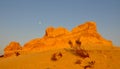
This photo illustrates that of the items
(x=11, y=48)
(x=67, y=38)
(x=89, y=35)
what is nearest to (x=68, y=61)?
(x=89, y=35)

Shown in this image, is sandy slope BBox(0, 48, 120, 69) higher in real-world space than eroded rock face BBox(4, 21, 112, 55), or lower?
lower

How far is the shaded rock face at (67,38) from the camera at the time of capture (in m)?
31.6

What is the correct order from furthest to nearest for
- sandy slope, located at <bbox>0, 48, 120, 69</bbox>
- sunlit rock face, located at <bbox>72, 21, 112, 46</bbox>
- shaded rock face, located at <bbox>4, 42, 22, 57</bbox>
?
shaded rock face, located at <bbox>4, 42, 22, 57</bbox>, sunlit rock face, located at <bbox>72, 21, 112, 46</bbox>, sandy slope, located at <bbox>0, 48, 120, 69</bbox>

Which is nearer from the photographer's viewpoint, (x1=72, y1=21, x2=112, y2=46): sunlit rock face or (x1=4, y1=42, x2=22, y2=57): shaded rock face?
(x1=72, y1=21, x2=112, y2=46): sunlit rock face

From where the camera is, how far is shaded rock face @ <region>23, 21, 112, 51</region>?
104 ft

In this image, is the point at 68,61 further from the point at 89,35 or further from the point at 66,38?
the point at 66,38

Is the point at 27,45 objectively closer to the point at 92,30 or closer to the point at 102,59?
the point at 92,30

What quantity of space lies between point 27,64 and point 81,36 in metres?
9.49

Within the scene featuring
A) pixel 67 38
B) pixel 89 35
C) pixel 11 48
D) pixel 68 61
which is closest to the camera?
pixel 68 61

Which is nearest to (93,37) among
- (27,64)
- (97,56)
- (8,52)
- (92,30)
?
(92,30)

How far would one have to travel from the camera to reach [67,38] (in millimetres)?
32969

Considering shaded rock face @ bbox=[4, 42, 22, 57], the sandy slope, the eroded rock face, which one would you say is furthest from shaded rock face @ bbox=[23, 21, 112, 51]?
the sandy slope

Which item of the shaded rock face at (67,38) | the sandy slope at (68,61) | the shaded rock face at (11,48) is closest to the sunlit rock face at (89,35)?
the shaded rock face at (67,38)

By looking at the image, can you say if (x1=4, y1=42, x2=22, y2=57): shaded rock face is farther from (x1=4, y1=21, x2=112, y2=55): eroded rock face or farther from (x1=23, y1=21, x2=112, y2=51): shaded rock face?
(x1=23, y1=21, x2=112, y2=51): shaded rock face
